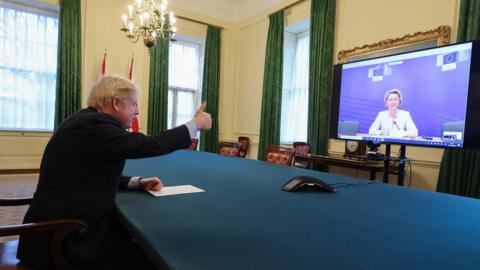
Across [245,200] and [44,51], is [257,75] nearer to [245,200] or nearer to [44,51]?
[44,51]

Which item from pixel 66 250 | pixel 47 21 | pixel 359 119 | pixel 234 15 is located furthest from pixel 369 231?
pixel 234 15

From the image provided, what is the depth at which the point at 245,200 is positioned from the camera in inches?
41.7

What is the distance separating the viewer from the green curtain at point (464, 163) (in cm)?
271

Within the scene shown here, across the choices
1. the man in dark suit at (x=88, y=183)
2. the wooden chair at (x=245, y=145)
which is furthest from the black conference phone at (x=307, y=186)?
the wooden chair at (x=245, y=145)

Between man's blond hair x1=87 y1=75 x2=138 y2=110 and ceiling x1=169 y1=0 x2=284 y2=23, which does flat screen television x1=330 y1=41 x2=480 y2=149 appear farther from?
ceiling x1=169 y1=0 x2=284 y2=23

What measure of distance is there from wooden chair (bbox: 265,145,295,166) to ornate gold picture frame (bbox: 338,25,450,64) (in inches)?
78.2

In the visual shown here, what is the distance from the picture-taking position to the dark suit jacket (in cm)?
99

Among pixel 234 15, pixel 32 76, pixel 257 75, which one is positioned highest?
pixel 234 15

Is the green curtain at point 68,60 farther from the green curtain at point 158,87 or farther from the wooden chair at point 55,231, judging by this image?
the wooden chair at point 55,231

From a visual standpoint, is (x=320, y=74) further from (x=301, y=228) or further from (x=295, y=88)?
(x=301, y=228)

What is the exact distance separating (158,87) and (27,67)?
2007 mm

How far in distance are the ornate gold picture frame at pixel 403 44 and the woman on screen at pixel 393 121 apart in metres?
1.08

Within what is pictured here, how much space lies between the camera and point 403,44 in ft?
11.2

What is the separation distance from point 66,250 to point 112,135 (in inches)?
15.7
